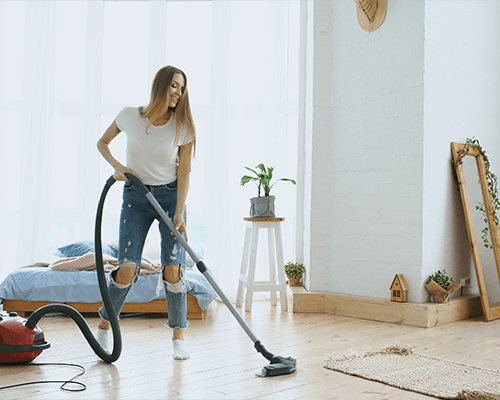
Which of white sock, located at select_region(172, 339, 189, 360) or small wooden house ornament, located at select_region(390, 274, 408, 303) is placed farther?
small wooden house ornament, located at select_region(390, 274, 408, 303)

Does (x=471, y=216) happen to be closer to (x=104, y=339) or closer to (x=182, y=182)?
(x=182, y=182)

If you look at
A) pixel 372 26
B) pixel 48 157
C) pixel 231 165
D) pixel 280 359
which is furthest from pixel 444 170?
pixel 48 157

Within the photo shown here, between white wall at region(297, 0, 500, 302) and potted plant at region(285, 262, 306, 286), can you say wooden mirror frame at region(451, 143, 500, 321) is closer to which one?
white wall at region(297, 0, 500, 302)

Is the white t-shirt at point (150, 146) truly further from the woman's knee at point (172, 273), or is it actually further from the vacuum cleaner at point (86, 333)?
the woman's knee at point (172, 273)

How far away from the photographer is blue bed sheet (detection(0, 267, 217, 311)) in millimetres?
3160

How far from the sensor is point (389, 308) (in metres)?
3.16

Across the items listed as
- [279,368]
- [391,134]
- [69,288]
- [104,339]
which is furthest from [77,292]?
[391,134]

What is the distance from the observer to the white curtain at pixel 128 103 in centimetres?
416

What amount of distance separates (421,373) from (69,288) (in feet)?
7.01

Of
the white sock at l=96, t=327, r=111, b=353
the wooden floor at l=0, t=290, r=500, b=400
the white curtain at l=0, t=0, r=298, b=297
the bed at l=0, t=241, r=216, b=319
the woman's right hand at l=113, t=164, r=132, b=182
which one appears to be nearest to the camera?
the wooden floor at l=0, t=290, r=500, b=400

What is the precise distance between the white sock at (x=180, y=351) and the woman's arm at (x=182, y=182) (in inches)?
19.7

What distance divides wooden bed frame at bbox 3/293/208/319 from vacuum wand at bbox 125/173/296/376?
3.81ft

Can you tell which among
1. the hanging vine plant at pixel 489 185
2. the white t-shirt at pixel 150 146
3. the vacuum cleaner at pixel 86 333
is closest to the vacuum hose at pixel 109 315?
the vacuum cleaner at pixel 86 333

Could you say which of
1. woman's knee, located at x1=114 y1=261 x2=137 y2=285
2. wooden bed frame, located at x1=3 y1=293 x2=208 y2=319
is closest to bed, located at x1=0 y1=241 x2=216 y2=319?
wooden bed frame, located at x1=3 y1=293 x2=208 y2=319
